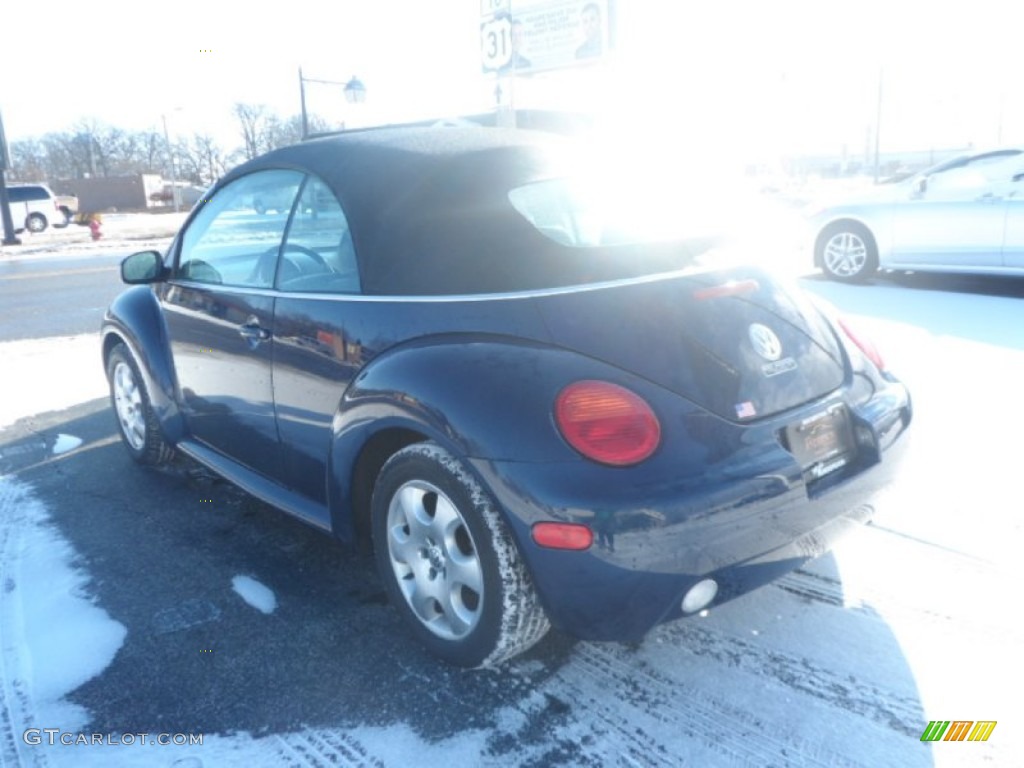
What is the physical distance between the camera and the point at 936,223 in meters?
8.46

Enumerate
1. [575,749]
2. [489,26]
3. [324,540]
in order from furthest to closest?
[489,26]
[324,540]
[575,749]

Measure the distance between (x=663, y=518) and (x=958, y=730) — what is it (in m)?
1.00

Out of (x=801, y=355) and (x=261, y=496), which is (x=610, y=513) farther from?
(x=261, y=496)

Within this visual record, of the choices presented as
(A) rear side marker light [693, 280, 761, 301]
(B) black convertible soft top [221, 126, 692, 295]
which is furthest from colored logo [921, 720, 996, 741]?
(B) black convertible soft top [221, 126, 692, 295]

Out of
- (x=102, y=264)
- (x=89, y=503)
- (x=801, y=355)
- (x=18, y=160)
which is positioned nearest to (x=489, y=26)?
(x=102, y=264)

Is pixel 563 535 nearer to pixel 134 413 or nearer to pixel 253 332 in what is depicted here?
pixel 253 332

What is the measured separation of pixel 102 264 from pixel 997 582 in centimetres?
1674


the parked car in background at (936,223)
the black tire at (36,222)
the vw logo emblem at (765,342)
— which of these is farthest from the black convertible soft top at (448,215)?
the black tire at (36,222)

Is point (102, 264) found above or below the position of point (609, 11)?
below

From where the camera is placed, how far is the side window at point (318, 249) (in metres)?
2.77

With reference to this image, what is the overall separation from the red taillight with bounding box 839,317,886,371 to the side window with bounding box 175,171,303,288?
6.73 ft

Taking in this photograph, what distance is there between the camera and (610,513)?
2023 mm

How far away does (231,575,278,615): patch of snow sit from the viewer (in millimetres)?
2928

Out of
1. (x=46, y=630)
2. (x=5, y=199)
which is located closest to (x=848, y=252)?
(x=46, y=630)
